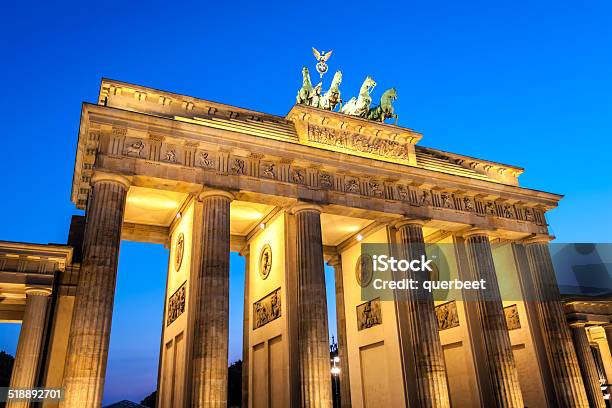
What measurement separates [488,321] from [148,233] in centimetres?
1762

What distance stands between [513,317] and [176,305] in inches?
705

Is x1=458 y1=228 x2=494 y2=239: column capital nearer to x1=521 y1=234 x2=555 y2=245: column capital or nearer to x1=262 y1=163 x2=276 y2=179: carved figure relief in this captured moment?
x1=521 y1=234 x2=555 y2=245: column capital

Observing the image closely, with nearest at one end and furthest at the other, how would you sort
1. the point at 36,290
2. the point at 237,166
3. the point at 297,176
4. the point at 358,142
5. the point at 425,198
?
the point at 36,290, the point at 237,166, the point at 297,176, the point at 358,142, the point at 425,198

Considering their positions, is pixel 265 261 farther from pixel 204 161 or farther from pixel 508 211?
pixel 508 211

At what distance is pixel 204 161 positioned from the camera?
790 inches

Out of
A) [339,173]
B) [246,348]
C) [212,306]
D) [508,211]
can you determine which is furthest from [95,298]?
[508,211]

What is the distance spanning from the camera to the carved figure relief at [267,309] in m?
22.2

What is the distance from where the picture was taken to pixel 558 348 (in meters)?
24.6

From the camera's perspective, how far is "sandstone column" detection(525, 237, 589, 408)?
78.2 feet

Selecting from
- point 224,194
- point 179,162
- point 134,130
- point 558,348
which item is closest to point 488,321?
point 558,348

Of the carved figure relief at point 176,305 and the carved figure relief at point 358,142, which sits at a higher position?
the carved figure relief at point 358,142

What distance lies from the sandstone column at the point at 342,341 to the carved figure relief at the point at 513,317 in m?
9.06

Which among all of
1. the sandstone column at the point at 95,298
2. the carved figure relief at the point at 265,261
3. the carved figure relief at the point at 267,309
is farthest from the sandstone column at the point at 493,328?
the sandstone column at the point at 95,298

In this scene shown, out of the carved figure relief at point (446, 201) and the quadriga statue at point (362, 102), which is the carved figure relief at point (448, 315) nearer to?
the carved figure relief at point (446, 201)
